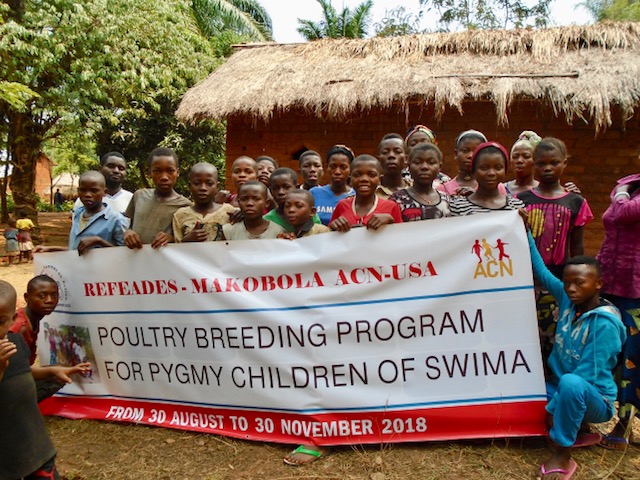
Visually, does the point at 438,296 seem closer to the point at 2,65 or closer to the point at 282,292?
the point at 282,292

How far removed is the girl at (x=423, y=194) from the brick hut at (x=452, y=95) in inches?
148

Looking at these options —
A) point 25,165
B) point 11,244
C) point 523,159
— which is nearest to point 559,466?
point 523,159

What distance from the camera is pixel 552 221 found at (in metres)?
2.80

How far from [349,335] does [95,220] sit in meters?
1.90

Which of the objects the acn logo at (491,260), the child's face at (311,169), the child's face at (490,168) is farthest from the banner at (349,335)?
the child's face at (311,169)

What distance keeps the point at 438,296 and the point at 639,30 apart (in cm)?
672

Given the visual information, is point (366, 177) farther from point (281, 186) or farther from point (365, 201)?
point (281, 186)

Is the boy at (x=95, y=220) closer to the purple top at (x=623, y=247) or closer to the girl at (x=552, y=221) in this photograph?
the girl at (x=552, y=221)

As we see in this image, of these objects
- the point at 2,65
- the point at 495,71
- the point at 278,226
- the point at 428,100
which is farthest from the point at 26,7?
the point at 278,226

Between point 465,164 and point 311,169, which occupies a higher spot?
point 311,169

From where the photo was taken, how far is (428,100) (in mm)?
6699

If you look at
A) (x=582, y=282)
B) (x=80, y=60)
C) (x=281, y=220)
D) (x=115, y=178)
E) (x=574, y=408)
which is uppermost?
(x=80, y=60)

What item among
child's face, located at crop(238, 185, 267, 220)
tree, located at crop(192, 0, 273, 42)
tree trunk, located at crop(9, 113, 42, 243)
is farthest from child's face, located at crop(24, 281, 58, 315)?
tree, located at crop(192, 0, 273, 42)

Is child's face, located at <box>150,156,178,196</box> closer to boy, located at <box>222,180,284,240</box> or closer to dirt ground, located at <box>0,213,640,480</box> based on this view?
boy, located at <box>222,180,284,240</box>
